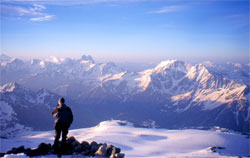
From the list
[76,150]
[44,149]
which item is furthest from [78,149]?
[44,149]

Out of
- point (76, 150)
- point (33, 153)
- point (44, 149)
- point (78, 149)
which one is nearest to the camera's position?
point (33, 153)

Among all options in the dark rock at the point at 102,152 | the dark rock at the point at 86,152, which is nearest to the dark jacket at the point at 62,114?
the dark rock at the point at 86,152

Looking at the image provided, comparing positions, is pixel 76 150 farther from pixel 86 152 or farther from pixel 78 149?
pixel 86 152

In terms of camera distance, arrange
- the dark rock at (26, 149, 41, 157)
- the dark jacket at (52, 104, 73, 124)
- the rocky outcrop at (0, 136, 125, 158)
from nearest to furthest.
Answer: the dark jacket at (52, 104, 73, 124)
the dark rock at (26, 149, 41, 157)
the rocky outcrop at (0, 136, 125, 158)

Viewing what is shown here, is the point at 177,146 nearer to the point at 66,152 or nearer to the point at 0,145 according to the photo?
the point at 66,152

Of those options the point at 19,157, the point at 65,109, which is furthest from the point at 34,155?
the point at 65,109

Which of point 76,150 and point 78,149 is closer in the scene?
point 76,150

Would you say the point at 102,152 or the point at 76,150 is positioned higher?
the point at 76,150

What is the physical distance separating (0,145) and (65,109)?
132 metres

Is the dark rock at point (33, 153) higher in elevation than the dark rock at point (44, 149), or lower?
lower

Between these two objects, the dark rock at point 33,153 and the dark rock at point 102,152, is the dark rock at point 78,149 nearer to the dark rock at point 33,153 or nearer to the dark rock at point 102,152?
the dark rock at point 102,152

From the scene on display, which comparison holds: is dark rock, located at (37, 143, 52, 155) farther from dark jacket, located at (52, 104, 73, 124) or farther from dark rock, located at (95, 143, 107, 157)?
dark rock, located at (95, 143, 107, 157)

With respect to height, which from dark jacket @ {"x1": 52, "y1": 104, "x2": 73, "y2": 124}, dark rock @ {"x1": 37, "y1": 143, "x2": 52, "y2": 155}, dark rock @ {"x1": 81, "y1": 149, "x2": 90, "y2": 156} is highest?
dark jacket @ {"x1": 52, "y1": 104, "x2": 73, "y2": 124}

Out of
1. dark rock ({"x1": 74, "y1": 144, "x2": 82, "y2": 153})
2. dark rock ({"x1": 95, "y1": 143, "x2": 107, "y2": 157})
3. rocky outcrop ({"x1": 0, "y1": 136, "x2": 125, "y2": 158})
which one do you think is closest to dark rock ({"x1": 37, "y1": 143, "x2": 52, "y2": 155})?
rocky outcrop ({"x1": 0, "y1": 136, "x2": 125, "y2": 158})
